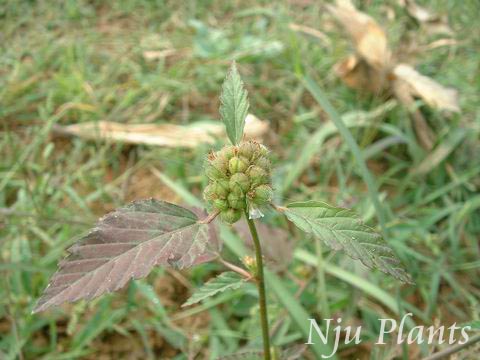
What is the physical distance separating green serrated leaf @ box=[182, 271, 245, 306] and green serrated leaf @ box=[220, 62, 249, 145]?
0.70 feet

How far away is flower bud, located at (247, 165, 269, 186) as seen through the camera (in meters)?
0.71

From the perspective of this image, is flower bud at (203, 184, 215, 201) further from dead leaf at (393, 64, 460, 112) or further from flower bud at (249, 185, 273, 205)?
dead leaf at (393, 64, 460, 112)

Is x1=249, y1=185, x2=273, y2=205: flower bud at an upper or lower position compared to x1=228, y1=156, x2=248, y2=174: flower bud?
lower

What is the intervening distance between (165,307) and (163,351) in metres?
0.15

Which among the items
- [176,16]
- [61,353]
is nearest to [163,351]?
[61,353]

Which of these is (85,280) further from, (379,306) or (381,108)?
(381,108)

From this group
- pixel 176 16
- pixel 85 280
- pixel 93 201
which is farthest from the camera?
pixel 176 16

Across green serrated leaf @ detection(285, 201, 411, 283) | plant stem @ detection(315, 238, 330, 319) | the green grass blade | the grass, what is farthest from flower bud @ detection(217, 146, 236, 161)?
plant stem @ detection(315, 238, 330, 319)

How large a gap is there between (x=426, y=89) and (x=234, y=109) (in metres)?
1.42

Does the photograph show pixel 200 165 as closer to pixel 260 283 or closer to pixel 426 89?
pixel 426 89

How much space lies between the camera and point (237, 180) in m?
0.70

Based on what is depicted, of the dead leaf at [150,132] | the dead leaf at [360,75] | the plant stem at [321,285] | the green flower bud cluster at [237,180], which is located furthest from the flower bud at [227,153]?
the dead leaf at [360,75]

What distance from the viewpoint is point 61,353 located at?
144cm

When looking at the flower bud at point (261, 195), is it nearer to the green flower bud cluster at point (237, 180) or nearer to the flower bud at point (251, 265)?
the green flower bud cluster at point (237, 180)
